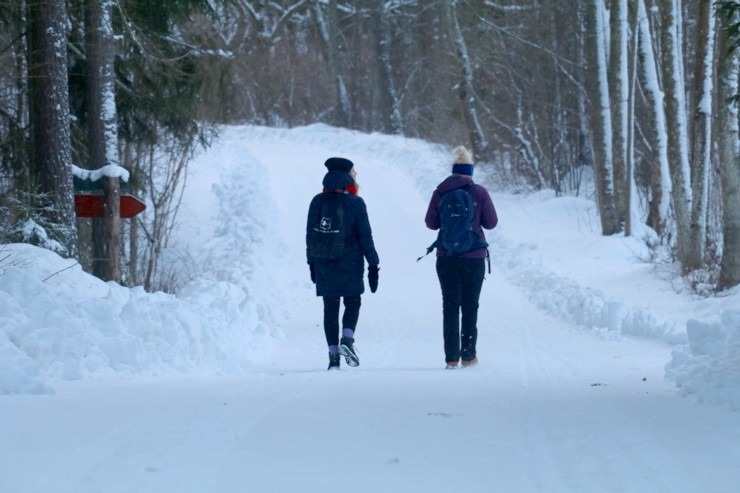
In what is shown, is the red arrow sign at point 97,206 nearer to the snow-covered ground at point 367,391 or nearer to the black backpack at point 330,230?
the snow-covered ground at point 367,391

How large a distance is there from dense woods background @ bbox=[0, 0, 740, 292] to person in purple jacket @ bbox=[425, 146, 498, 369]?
258cm

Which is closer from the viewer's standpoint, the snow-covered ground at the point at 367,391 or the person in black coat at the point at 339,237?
the snow-covered ground at the point at 367,391

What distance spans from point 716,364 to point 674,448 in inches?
75.6

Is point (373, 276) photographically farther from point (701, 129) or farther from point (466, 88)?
point (466, 88)

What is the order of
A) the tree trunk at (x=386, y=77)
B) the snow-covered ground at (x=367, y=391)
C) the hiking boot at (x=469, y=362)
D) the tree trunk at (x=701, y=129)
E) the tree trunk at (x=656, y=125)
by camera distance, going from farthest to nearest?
the tree trunk at (x=386, y=77) → the tree trunk at (x=656, y=125) → the tree trunk at (x=701, y=129) → the hiking boot at (x=469, y=362) → the snow-covered ground at (x=367, y=391)

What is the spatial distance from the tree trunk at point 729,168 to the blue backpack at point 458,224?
502cm

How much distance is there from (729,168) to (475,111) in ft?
70.5

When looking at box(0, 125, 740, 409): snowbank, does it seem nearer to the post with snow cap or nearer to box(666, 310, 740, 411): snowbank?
box(666, 310, 740, 411): snowbank

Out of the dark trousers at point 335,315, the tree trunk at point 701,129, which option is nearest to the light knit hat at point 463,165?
the dark trousers at point 335,315

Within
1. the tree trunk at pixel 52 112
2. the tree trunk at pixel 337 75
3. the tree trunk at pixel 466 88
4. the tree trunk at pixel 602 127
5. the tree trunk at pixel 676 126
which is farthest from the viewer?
the tree trunk at pixel 337 75

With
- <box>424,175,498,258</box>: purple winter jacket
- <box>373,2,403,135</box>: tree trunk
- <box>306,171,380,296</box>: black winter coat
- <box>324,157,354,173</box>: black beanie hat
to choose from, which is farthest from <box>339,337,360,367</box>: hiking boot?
<box>373,2,403,135</box>: tree trunk

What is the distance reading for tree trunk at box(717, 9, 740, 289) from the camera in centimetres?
1270

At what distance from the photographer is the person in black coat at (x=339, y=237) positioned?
30.0ft

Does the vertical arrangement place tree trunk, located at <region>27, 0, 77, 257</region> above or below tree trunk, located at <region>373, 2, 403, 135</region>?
below
